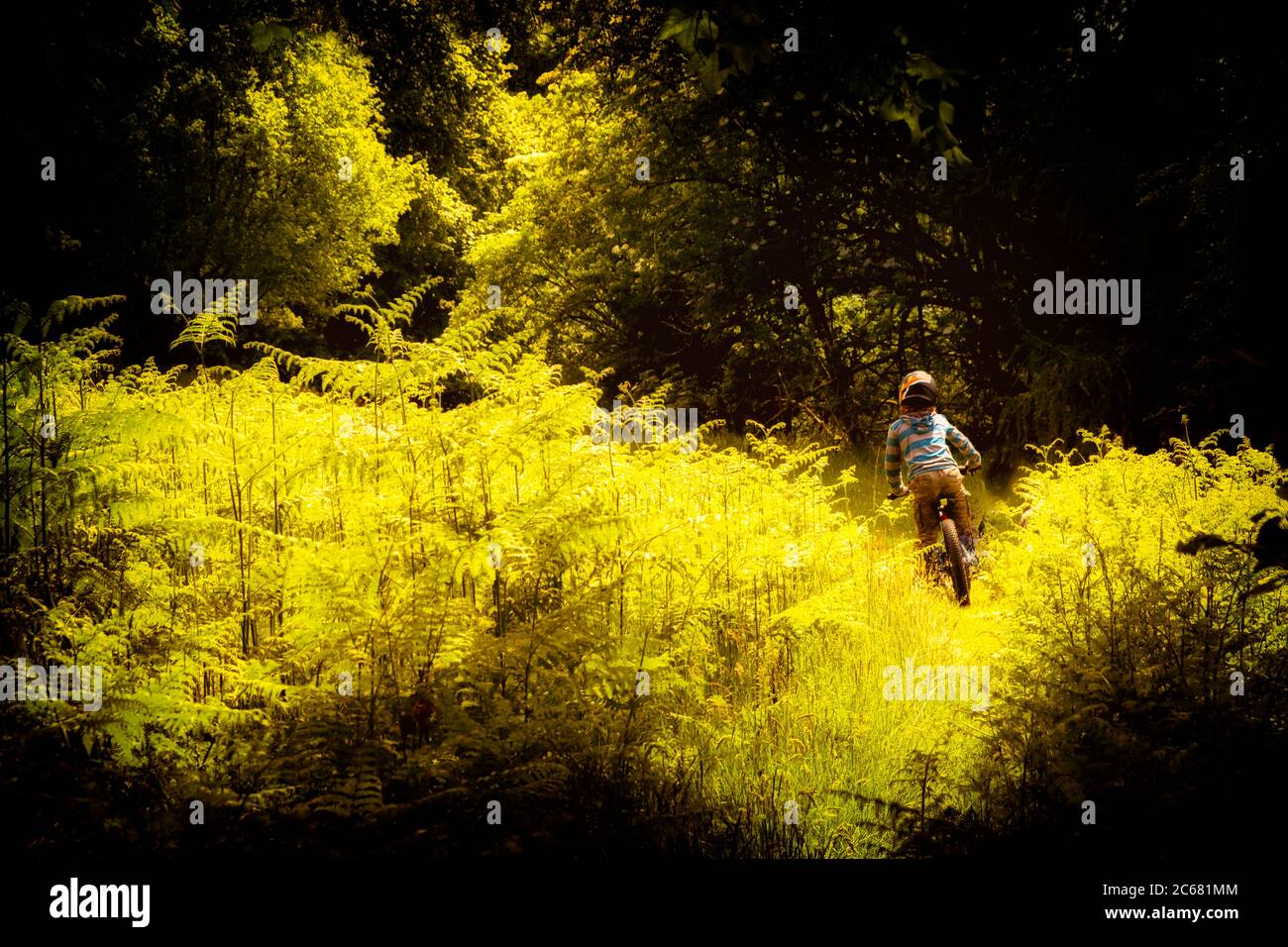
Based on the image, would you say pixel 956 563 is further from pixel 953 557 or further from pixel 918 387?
pixel 918 387

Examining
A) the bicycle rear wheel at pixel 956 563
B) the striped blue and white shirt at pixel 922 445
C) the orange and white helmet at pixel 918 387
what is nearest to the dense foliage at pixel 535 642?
the bicycle rear wheel at pixel 956 563

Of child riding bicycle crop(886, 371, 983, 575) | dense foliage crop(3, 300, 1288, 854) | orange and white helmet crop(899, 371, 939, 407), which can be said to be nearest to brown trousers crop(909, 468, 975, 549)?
child riding bicycle crop(886, 371, 983, 575)

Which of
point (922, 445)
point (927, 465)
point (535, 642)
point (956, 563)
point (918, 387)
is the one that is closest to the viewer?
point (535, 642)

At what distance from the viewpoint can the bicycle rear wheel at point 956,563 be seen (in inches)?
271

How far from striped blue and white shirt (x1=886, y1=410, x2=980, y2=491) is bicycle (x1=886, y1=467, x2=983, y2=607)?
7.8 inches

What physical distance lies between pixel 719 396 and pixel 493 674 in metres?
12.8

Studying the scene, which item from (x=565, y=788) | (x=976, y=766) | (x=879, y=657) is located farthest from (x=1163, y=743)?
(x=565, y=788)

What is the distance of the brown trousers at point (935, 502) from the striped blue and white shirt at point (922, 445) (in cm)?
8

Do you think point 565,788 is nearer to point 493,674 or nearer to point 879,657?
point 493,674

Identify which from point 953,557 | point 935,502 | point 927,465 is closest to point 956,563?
point 953,557

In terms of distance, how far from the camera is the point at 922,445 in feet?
24.7

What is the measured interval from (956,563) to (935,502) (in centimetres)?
69

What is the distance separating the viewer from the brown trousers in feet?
24.2

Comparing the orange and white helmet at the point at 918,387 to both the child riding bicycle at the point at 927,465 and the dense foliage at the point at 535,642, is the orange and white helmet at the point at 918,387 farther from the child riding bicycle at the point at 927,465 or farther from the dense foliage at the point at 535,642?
the dense foliage at the point at 535,642
